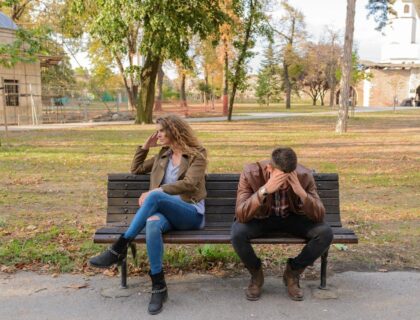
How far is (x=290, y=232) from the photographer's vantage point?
4.07 meters

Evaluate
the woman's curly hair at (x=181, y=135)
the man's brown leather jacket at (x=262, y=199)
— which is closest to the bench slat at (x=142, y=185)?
the woman's curly hair at (x=181, y=135)

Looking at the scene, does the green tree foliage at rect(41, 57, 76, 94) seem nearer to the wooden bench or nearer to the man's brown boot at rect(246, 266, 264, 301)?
the wooden bench

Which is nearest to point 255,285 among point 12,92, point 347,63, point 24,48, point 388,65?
point 24,48

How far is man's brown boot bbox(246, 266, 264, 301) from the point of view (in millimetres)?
3982

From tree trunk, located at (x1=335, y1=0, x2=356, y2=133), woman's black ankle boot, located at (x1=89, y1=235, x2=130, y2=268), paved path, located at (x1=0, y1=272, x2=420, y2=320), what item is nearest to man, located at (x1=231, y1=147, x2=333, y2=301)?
paved path, located at (x1=0, y1=272, x2=420, y2=320)

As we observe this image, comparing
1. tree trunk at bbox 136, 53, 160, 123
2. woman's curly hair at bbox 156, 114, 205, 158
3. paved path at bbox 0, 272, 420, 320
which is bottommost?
paved path at bbox 0, 272, 420, 320

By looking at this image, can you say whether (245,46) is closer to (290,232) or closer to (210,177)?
(210,177)

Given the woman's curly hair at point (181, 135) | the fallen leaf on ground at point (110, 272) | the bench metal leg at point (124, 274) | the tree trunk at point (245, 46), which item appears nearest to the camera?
the bench metal leg at point (124, 274)

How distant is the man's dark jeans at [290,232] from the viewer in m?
3.92

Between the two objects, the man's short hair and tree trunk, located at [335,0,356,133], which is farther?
tree trunk, located at [335,0,356,133]

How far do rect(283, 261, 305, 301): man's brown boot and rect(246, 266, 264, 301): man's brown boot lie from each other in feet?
0.68

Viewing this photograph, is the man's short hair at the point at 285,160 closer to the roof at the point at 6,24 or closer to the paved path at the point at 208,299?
the paved path at the point at 208,299

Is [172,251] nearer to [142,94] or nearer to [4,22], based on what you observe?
[142,94]

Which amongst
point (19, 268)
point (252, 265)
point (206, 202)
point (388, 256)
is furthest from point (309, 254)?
point (19, 268)
